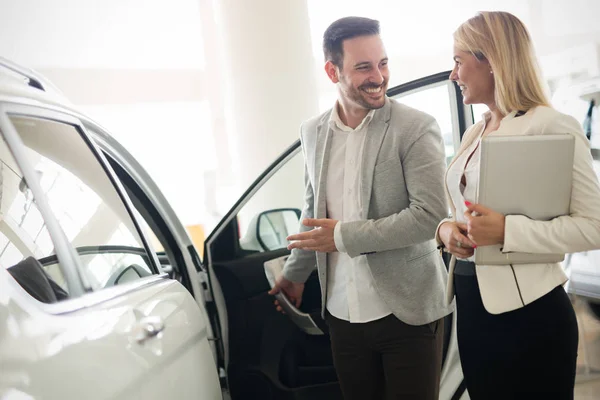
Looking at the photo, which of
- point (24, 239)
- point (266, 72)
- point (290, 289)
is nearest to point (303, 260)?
point (290, 289)

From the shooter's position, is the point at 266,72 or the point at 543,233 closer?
the point at 543,233

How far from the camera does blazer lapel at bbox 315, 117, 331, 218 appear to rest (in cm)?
170

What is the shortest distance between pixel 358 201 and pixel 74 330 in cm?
88

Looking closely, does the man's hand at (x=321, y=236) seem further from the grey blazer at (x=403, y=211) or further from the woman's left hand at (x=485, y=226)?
the woman's left hand at (x=485, y=226)

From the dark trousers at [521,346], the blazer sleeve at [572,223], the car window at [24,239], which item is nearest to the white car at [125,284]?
the car window at [24,239]

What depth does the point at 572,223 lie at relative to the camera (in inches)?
46.4

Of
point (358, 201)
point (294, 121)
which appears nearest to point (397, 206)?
point (358, 201)

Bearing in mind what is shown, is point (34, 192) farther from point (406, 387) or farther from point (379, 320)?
point (406, 387)

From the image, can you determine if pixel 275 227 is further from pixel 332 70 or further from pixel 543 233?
pixel 543 233

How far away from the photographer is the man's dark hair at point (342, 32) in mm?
1738

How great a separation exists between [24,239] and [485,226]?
878 mm

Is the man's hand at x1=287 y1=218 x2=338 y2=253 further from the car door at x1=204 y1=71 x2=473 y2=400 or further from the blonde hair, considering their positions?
the blonde hair

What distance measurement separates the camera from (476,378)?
1.38m

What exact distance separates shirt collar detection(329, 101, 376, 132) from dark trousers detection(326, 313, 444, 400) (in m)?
0.54
